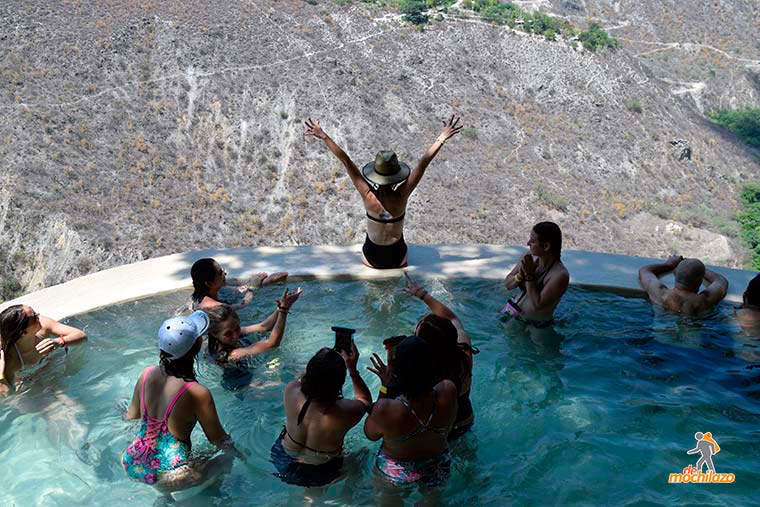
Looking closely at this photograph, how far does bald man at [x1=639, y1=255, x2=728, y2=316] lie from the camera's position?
5660mm

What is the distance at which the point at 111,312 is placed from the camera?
6023mm

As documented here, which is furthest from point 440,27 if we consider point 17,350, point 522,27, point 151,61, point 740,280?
point 17,350

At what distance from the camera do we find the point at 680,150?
29.1 meters

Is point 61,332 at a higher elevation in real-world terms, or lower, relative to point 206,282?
lower

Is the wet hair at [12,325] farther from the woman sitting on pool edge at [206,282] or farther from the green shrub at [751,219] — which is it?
the green shrub at [751,219]

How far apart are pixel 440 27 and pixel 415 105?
662 centimetres

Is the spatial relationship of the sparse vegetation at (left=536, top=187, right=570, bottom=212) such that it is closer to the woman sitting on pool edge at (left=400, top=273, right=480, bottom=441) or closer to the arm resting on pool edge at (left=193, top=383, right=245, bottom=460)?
the woman sitting on pool edge at (left=400, top=273, right=480, bottom=441)

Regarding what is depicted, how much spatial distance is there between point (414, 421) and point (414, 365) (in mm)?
361

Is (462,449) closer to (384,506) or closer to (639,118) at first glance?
(384,506)

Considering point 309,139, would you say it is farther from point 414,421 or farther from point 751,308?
point 414,421

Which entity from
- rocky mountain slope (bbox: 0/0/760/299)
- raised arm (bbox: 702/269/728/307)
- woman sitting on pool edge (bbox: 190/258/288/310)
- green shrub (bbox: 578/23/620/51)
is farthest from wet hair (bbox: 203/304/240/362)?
green shrub (bbox: 578/23/620/51)

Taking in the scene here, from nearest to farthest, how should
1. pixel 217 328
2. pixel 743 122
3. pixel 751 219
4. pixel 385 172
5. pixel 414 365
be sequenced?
pixel 414 365
pixel 217 328
pixel 385 172
pixel 751 219
pixel 743 122

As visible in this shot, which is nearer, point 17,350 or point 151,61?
point 17,350

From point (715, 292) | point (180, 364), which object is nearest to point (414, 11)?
point (715, 292)
